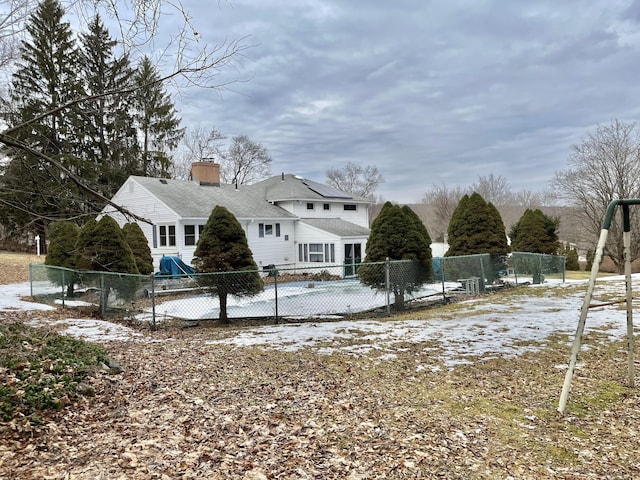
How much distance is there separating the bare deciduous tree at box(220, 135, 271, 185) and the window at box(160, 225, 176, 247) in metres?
20.8

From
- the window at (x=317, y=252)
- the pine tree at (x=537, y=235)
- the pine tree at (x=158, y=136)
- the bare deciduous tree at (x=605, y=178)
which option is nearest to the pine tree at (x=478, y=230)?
the pine tree at (x=537, y=235)

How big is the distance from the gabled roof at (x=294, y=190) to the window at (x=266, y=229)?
6.67ft

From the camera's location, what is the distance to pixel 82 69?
1151cm

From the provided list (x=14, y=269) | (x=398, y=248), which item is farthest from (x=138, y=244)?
(x=398, y=248)

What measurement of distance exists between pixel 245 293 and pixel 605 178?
87.8 feet

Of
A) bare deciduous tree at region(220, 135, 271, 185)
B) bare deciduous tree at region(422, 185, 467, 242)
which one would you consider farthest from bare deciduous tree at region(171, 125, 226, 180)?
bare deciduous tree at region(422, 185, 467, 242)

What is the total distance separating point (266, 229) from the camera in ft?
76.2

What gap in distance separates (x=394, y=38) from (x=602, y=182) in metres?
23.8

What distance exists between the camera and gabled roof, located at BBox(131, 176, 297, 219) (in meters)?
20.7

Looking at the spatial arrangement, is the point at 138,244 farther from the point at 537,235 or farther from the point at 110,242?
the point at 537,235

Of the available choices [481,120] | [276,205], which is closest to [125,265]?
[276,205]

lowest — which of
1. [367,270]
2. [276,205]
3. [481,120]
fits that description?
[367,270]

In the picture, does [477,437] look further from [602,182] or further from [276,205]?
[602,182]

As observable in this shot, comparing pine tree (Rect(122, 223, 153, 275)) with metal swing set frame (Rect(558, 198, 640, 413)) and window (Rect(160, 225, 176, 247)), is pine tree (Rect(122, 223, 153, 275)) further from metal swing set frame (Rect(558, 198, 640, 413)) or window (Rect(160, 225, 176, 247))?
metal swing set frame (Rect(558, 198, 640, 413))
